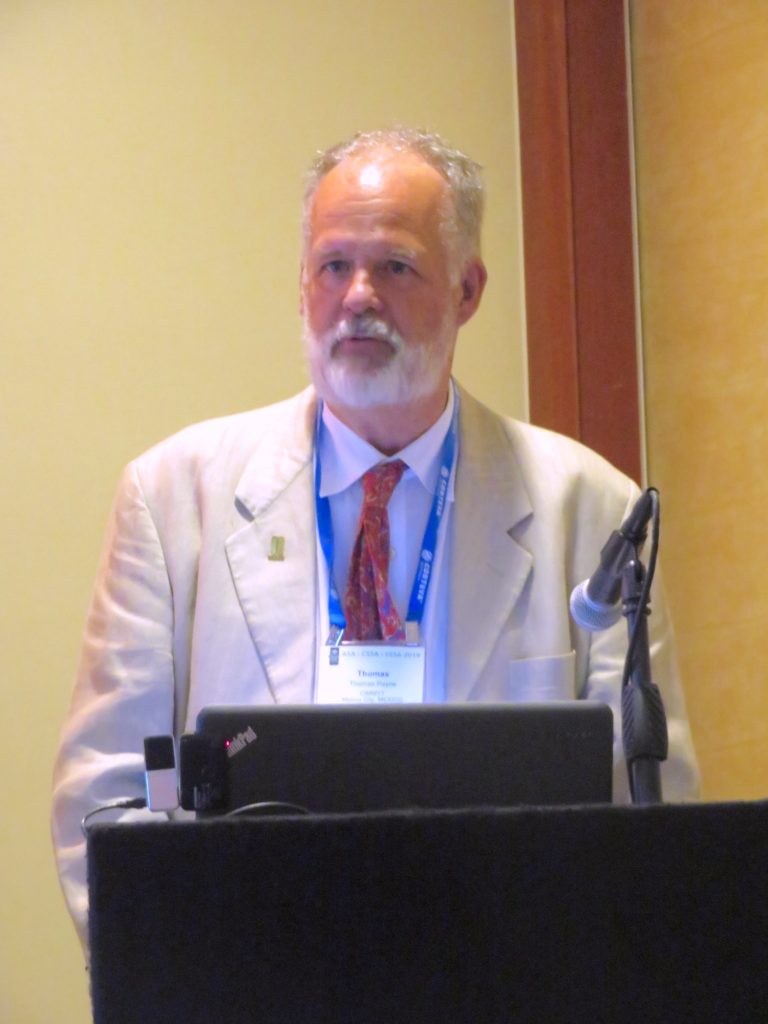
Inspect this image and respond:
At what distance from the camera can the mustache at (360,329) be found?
8.13 feet

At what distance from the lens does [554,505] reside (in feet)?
8.58

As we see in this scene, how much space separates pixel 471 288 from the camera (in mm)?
2777

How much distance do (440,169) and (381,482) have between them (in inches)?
23.4

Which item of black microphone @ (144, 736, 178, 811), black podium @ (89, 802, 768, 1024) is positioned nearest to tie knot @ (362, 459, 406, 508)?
black microphone @ (144, 736, 178, 811)

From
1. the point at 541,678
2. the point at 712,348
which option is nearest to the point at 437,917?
the point at 541,678

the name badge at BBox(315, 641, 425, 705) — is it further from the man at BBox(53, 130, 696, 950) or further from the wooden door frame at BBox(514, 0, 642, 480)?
the wooden door frame at BBox(514, 0, 642, 480)

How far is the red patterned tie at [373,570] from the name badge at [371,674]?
0.03m

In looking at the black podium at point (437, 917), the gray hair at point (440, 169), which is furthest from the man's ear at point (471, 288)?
the black podium at point (437, 917)

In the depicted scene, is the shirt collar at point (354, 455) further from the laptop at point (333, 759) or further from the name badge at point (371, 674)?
the laptop at point (333, 759)

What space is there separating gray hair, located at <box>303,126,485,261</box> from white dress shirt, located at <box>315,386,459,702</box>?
13.3 inches

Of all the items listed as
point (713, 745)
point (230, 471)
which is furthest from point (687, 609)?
point (230, 471)

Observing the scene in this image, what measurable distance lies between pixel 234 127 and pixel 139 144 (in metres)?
0.23

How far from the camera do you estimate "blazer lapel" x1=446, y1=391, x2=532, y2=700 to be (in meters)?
2.44

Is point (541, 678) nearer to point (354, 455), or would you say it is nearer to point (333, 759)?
point (354, 455)
